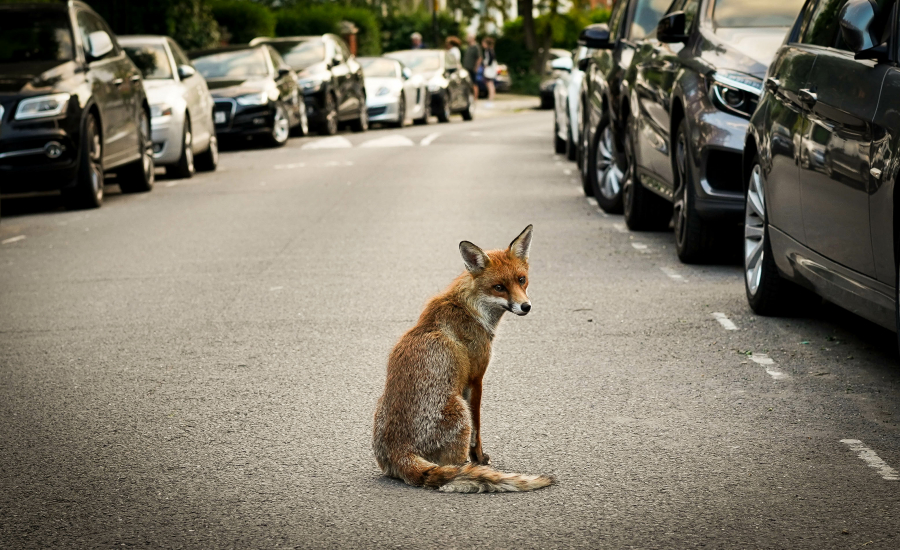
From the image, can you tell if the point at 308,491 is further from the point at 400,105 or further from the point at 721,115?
the point at 400,105

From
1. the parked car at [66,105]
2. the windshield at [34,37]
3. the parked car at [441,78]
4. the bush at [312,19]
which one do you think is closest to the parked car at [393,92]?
the parked car at [441,78]

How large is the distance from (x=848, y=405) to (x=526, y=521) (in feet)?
6.61

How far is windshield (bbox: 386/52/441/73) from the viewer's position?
103 ft

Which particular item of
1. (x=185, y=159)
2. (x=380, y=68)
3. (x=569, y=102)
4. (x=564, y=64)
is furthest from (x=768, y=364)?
(x=380, y=68)

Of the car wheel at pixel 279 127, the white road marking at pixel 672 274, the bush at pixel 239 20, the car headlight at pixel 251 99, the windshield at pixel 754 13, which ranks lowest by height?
the bush at pixel 239 20

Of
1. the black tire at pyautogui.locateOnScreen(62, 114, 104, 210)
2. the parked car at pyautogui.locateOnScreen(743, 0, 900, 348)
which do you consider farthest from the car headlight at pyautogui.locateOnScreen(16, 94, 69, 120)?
the parked car at pyautogui.locateOnScreen(743, 0, 900, 348)

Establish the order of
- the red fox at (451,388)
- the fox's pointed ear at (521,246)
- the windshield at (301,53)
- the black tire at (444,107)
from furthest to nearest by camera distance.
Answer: the black tire at (444,107)
the windshield at (301,53)
the fox's pointed ear at (521,246)
the red fox at (451,388)

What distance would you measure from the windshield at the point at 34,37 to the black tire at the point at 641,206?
20.0 ft

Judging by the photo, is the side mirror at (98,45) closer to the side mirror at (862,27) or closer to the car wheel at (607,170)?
the car wheel at (607,170)

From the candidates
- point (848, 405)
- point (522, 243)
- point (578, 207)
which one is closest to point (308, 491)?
point (522, 243)

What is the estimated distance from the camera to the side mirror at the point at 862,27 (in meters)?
5.61

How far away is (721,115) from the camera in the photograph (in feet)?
28.2

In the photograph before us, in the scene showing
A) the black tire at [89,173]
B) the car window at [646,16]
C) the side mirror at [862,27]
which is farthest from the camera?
the black tire at [89,173]

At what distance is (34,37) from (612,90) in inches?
242
